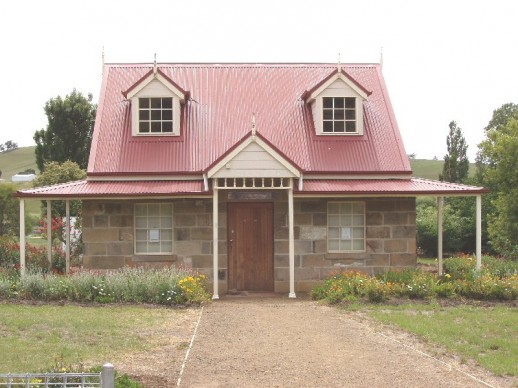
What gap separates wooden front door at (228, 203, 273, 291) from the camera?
758 inches

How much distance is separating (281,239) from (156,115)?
4880mm

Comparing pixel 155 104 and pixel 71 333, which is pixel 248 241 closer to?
pixel 155 104

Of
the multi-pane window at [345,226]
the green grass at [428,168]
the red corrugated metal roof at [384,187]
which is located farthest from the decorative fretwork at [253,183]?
the green grass at [428,168]

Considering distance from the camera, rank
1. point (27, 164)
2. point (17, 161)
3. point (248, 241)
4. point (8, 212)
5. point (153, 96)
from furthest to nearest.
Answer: point (17, 161)
point (27, 164)
point (8, 212)
point (153, 96)
point (248, 241)

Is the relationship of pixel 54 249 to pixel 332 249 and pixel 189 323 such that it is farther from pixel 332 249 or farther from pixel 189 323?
pixel 189 323

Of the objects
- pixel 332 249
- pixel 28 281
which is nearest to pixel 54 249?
pixel 28 281

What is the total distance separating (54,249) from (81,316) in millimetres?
10907

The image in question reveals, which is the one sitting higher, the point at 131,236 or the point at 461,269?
the point at 131,236

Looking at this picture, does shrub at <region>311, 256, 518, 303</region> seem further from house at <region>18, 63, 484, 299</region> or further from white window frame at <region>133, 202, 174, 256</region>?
white window frame at <region>133, 202, 174, 256</region>

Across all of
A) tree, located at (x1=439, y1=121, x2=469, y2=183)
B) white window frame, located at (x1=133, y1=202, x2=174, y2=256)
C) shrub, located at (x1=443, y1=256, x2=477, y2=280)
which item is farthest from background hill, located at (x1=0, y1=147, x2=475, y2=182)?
white window frame, located at (x1=133, y1=202, x2=174, y2=256)

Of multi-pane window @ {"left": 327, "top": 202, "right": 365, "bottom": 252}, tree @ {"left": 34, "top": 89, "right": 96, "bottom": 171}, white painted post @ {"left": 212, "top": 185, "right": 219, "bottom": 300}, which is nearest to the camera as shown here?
white painted post @ {"left": 212, "top": 185, "right": 219, "bottom": 300}

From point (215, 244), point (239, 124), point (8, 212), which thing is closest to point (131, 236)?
point (215, 244)

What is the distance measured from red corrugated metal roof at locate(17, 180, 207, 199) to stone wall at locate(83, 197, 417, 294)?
431mm

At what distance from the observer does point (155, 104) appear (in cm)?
2055
